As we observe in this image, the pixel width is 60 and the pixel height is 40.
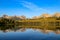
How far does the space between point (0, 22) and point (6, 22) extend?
2821 millimetres

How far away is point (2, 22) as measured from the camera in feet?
217

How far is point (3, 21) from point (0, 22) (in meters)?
2.07

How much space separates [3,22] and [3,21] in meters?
1.17

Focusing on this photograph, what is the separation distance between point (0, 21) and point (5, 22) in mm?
2453

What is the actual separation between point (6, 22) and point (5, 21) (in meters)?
0.65

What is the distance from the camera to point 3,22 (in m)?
66.1

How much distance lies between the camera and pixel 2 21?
67.2 meters

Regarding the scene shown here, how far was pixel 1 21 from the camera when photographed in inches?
2618

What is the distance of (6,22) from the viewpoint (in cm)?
6675

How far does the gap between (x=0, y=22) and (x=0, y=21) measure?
1228 mm

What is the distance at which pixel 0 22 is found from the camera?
65.4 m

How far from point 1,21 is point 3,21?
1.01 meters

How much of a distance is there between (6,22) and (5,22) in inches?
32.3

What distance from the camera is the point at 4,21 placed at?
67.0 m
